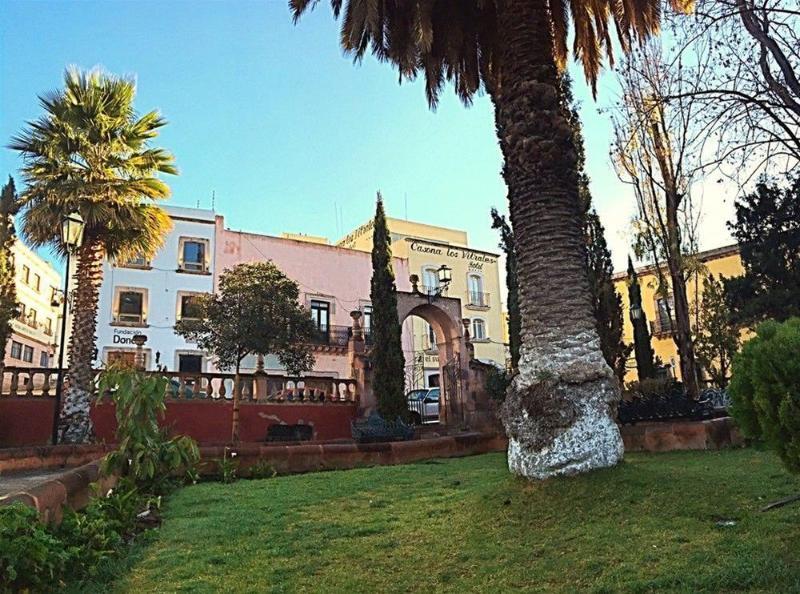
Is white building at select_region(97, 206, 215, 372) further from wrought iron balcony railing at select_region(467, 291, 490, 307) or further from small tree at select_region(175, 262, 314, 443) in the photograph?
wrought iron balcony railing at select_region(467, 291, 490, 307)

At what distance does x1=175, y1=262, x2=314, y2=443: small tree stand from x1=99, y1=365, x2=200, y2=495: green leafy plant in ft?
45.9

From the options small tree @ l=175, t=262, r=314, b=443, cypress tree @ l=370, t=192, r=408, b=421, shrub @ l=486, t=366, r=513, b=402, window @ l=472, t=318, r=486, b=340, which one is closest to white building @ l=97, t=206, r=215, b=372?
small tree @ l=175, t=262, r=314, b=443

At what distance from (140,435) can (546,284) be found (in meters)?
5.34

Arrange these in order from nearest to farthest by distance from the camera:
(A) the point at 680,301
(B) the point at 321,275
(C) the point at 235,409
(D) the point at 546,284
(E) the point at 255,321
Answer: (D) the point at 546,284
(A) the point at 680,301
(C) the point at 235,409
(E) the point at 255,321
(B) the point at 321,275

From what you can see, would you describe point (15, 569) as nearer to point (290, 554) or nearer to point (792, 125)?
point (290, 554)

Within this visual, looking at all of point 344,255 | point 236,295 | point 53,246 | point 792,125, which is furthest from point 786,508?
point 344,255

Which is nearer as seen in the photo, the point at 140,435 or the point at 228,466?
the point at 140,435

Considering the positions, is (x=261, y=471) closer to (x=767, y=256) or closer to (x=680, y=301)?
(x=680, y=301)

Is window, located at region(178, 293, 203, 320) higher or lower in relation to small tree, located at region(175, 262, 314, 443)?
higher

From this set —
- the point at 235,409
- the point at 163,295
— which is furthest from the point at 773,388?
the point at 163,295

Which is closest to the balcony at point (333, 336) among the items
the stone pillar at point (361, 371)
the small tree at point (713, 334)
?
the stone pillar at point (361, 371)

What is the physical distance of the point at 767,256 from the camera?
1898cm

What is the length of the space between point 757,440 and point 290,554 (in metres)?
3.54

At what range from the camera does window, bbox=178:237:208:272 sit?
32.9 m
